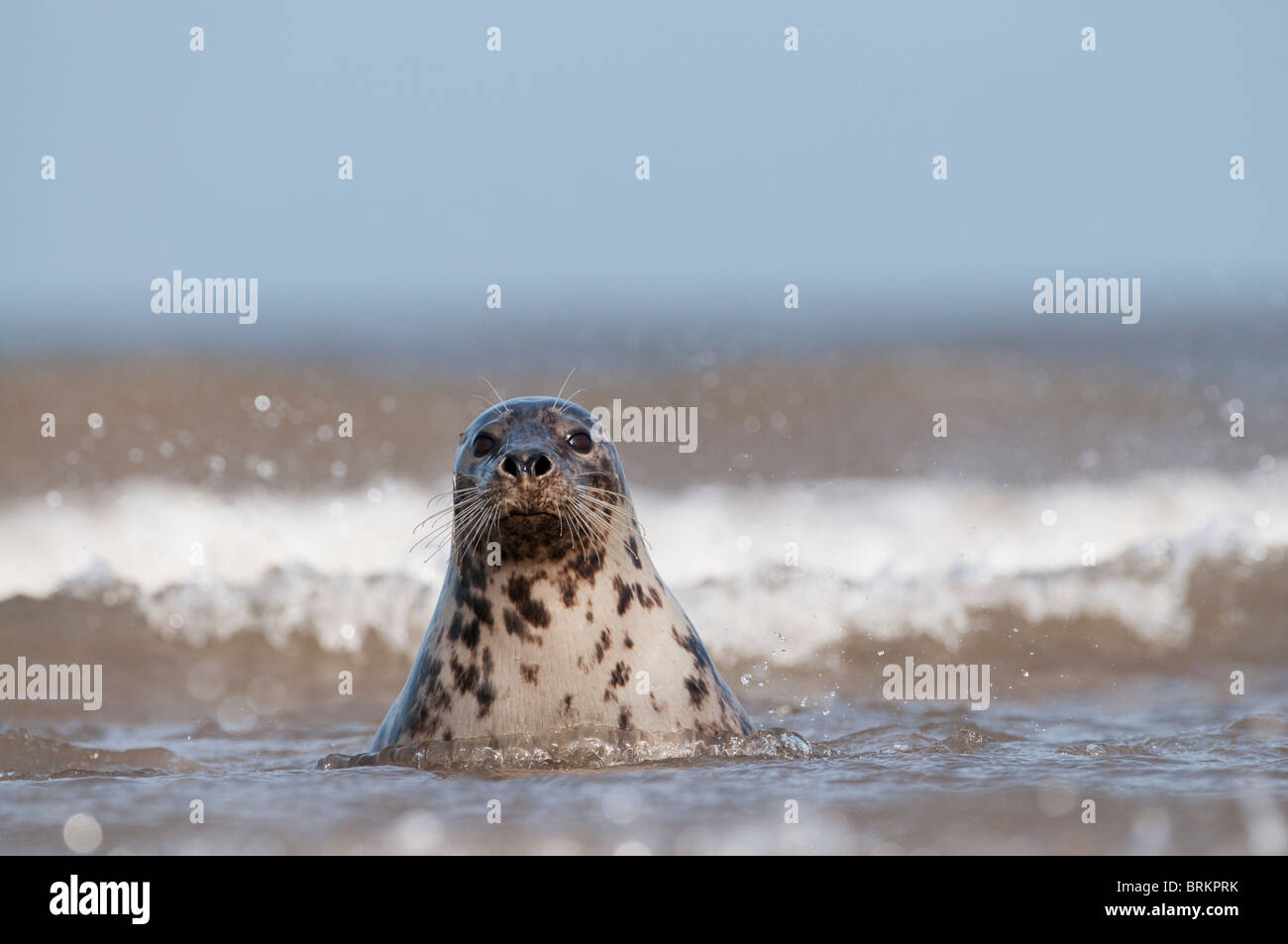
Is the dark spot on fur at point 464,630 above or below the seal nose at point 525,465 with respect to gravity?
below

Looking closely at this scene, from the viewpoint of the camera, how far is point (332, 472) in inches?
554

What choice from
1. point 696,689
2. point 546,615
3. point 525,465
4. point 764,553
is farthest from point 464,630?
point 764,553

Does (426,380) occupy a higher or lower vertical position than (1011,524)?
higher

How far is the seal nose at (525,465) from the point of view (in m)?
5.48

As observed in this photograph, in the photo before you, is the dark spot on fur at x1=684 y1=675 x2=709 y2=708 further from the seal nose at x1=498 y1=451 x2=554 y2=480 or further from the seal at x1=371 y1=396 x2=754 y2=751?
the seal nose at x1=498 y1=451 x2=554 y2=480

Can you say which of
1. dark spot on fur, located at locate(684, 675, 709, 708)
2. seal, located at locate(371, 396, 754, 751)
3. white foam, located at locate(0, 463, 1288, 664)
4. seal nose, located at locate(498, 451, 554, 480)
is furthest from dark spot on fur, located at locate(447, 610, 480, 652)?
white foam, located at locate(0, 463, 1288, 664)

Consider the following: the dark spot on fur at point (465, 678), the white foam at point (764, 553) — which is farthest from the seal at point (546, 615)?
the white foam at point (764, 553)

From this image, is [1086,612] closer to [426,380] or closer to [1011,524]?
[1011,524]

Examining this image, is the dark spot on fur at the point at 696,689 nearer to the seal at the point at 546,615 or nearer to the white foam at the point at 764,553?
the seal at the point at 546,615

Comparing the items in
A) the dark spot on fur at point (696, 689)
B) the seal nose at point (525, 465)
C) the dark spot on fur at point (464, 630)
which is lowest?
the dark spot on fur at point (696, 689)

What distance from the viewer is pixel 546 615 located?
18.6 feet

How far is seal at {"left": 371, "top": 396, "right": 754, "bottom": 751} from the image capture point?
18.3 feet

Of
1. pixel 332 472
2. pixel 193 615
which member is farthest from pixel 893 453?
pixel 193 615
